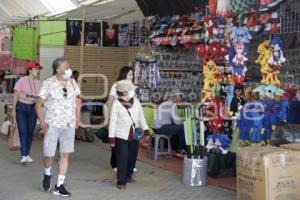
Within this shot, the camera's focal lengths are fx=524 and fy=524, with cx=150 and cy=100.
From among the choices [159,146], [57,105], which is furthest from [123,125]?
[159,146]

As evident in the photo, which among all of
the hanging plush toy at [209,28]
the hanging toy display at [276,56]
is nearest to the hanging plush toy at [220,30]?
the hanging plush toy at [209,28]

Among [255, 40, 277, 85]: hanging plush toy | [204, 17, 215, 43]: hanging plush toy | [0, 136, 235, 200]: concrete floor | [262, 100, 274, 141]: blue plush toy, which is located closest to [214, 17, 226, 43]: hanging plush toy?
[204, 17, 215, 43]: hanging plush toy

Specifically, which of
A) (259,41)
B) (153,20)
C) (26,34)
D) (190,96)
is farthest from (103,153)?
(26,34)

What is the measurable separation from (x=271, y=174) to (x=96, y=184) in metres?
2.77

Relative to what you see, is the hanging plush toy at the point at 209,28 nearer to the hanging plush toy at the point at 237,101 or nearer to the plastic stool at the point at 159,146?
the hanging plush toy at the point at 237,101

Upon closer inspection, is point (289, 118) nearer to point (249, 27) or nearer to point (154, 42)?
point (249, 27)

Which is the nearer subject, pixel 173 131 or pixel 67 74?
pixel 67 74

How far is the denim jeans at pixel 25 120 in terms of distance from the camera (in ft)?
27.1

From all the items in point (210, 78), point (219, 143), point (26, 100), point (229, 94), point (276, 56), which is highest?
point (276, 56)

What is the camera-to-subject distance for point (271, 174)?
5219 mm

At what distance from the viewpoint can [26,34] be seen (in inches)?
615

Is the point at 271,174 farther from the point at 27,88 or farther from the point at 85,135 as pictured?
the point at 85,135

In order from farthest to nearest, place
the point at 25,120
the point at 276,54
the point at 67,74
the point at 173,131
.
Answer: the point at 173,131
the point at 25,120
the point at 276,54
the point at 67,74

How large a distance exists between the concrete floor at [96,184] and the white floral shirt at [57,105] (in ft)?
3.03
